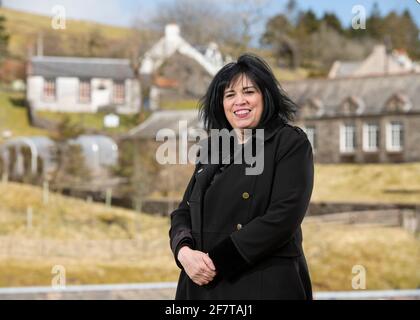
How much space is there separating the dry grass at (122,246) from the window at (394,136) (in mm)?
2131

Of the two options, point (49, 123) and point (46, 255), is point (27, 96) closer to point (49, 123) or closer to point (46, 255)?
point (49, 123)

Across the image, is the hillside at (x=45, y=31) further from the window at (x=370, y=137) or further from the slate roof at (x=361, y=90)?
the window at (x=370, y=137)

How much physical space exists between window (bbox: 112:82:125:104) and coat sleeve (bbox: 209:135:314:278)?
45.3ft

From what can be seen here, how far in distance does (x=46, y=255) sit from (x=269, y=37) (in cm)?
737

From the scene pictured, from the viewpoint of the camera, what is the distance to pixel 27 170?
14.9 meters

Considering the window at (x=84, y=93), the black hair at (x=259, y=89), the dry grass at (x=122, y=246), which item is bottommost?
the dry grass at (x=122, y=246)

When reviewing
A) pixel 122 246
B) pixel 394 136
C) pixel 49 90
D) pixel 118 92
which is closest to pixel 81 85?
pixel 49 90

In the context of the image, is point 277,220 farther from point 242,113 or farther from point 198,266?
point 242,113

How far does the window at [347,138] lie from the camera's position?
15.9 meters

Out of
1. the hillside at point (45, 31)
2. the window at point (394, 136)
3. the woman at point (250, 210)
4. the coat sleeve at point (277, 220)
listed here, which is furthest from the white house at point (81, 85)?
the coat sleeve at point (277, 220)

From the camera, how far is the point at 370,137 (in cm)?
1598

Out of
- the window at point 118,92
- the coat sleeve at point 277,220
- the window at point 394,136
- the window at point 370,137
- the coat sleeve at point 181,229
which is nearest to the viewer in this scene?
the coat sleeve at point 277,220
